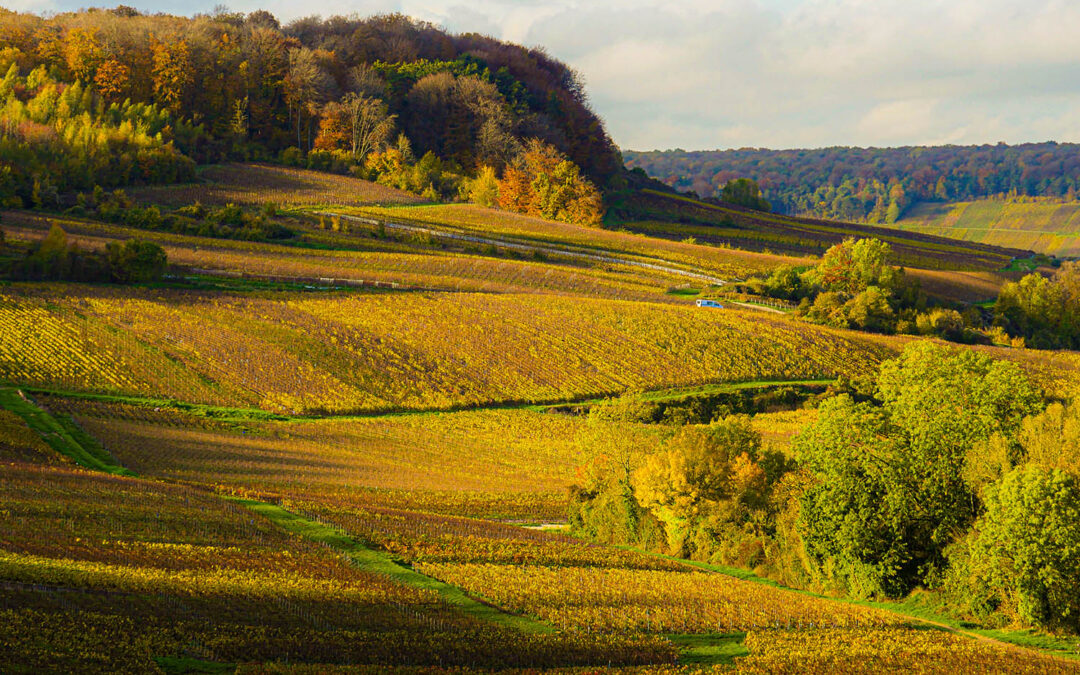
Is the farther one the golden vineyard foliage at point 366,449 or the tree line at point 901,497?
the golden vineyard foliage at point 366,449

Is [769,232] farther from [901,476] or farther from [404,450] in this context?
[901,476]

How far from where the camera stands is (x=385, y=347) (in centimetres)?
7156

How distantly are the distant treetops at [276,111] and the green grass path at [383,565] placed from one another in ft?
238

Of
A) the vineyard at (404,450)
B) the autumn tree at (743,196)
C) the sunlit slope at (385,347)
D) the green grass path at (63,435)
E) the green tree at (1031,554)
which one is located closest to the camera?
the vineyard at (404,450)

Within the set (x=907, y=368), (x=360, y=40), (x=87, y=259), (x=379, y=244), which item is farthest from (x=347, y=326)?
(x=360, y=40)

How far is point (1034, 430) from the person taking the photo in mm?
33688

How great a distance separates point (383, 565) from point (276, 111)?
122733 mm

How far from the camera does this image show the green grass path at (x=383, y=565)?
28109 millimetres

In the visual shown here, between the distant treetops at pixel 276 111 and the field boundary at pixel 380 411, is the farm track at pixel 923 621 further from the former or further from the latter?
the distant treetops at pixel 276 111

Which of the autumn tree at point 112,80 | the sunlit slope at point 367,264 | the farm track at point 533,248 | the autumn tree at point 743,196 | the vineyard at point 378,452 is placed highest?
the autumn tree at point 112,80

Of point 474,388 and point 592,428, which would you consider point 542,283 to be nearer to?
point 474,388

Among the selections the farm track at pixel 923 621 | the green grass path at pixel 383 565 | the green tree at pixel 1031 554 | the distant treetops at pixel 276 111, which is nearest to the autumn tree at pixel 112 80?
the distant treetops at pixel 276 111

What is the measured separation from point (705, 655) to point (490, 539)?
44.1 feet

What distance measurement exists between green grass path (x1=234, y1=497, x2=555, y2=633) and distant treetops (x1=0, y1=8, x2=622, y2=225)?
72626 millimetres
